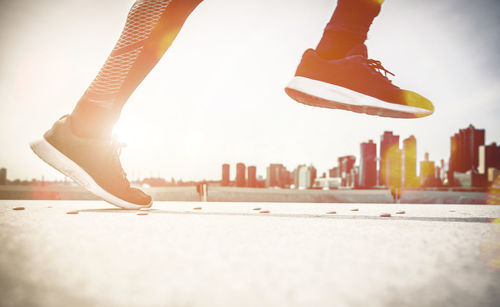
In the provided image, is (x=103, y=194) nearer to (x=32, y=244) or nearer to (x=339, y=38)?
(x=32, y=244)

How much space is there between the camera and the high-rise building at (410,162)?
60.2m

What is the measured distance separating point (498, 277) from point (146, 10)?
185 cm

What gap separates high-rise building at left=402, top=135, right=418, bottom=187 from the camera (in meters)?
60.2

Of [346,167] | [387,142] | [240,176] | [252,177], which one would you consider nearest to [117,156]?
[240,176]

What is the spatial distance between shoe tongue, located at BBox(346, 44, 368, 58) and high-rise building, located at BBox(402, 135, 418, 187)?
62764 millimetres

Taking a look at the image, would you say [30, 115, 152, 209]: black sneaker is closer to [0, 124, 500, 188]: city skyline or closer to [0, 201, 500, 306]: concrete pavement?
[0, 201, 500, 306]: concrete pavement

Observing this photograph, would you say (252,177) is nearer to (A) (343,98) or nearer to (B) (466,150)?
(B) (466,150)

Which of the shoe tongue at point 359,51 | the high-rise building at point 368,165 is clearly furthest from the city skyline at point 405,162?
the shoe tongue at point 359,51

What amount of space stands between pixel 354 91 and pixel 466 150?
65873 millimetres

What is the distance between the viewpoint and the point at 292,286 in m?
0.62

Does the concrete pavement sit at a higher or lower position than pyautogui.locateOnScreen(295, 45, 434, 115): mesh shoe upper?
lower

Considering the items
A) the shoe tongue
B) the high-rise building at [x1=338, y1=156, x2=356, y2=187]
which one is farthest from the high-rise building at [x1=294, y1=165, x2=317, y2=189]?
the shoe tongue

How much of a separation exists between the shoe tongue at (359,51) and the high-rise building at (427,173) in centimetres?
5931

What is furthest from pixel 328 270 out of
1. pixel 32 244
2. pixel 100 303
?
pixel 32 244
